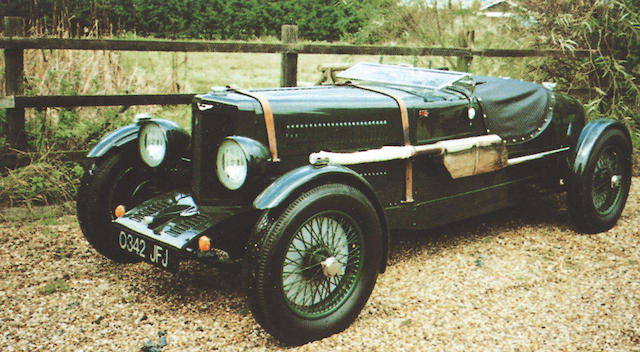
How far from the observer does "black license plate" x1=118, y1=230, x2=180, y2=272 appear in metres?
2.94

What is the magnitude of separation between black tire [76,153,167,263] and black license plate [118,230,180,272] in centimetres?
34

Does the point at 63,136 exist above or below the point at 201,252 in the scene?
above

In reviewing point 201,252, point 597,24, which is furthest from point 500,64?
point 201,252

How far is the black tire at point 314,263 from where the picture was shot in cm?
267

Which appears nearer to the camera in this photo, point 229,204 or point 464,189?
point 229,204

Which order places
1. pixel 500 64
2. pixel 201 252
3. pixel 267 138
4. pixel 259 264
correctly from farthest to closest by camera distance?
pixel 500 64, pixel 267 138, pixel 201 252, pixel 259 264

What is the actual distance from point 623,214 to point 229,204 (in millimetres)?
3618

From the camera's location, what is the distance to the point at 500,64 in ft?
26.9

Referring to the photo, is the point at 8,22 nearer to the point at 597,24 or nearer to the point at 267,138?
the point at 267,138

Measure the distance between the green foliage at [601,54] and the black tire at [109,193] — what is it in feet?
19.5

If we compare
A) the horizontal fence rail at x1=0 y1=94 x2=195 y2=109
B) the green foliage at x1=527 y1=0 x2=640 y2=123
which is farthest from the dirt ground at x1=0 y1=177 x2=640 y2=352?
the green foliage at x1=527 y1=0 x2=640 y2=123

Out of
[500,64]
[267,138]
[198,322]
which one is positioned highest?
[500,64]

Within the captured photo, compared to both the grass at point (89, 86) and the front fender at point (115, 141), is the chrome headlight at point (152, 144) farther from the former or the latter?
the grass at point (89, 86)

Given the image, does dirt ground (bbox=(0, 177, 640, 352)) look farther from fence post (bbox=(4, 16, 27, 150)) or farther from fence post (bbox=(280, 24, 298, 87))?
fence post (bbox=(280, 24, 298, 87))
